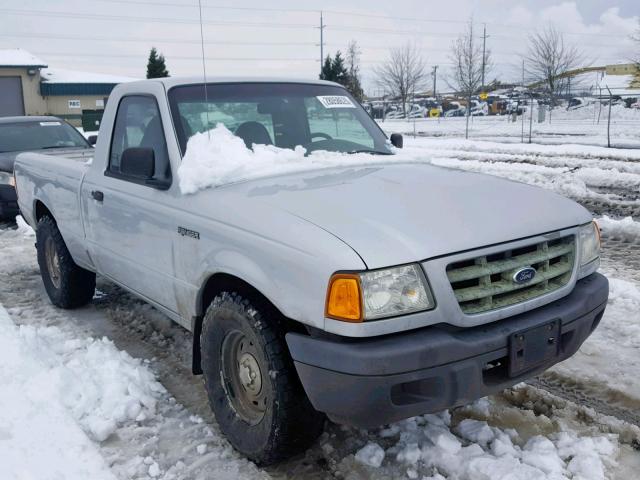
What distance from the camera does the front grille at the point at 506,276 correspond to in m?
2.52

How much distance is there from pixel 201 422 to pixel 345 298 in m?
1.52

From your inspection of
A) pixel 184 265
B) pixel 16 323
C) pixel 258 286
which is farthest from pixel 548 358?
pixel 16 323

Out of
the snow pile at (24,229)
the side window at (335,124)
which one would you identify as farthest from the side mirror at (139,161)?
the snow pile at (24,229)

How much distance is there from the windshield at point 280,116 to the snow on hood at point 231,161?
89 mm

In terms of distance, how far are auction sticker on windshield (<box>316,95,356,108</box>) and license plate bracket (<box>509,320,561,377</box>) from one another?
7.37 feet

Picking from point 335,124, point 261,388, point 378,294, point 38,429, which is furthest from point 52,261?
point 378,294

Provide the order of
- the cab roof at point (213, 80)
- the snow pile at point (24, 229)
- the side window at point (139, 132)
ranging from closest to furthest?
the side window at point (139, 132), the cab roof at point (213, 80), the snow pile at point (24, 229)

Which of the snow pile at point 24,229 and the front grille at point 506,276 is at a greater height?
the front grille at point 506,276

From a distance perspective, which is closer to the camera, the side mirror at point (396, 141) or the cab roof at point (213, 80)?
the cab roof at point (213, 80)

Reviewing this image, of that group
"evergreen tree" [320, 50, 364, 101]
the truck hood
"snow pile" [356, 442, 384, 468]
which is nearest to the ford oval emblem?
the truck hood

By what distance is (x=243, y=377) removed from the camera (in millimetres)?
2975

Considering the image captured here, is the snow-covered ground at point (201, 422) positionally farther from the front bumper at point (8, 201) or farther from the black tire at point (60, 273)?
the front bumper at point (8, 201)

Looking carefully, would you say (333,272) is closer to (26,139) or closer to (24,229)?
(24,229)

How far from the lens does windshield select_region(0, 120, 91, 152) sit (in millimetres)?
9953
